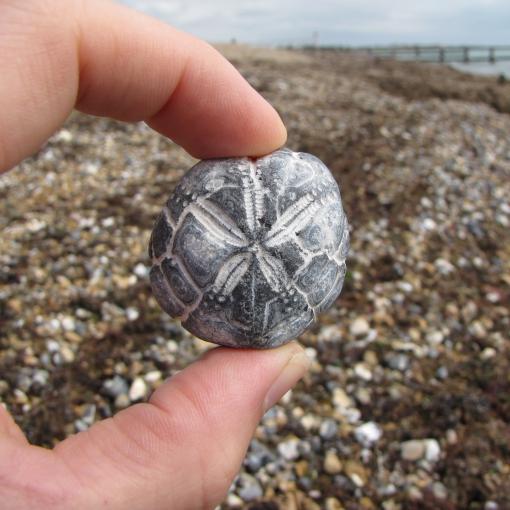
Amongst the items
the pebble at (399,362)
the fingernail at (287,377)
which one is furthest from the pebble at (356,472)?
the fingernail at (287,377)

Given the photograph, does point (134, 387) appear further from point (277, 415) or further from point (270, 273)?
point (270, 273)

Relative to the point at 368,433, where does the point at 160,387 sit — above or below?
above

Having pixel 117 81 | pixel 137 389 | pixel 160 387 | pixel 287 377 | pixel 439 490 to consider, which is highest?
pixel 117 81

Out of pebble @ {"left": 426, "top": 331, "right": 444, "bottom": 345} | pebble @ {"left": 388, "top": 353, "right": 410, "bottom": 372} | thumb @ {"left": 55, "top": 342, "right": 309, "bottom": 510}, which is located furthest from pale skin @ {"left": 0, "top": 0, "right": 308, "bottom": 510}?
pebble @ {"left": 426, "top": 331, "right": 444, "bottom": 345}

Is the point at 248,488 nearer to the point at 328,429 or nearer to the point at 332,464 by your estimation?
the point at 332,464

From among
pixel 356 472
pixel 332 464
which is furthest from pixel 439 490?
pixel 332 464

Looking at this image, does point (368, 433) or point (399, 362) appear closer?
point (368, 433)

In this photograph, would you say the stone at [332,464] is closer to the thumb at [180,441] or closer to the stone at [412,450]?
the stone at [412,450]
